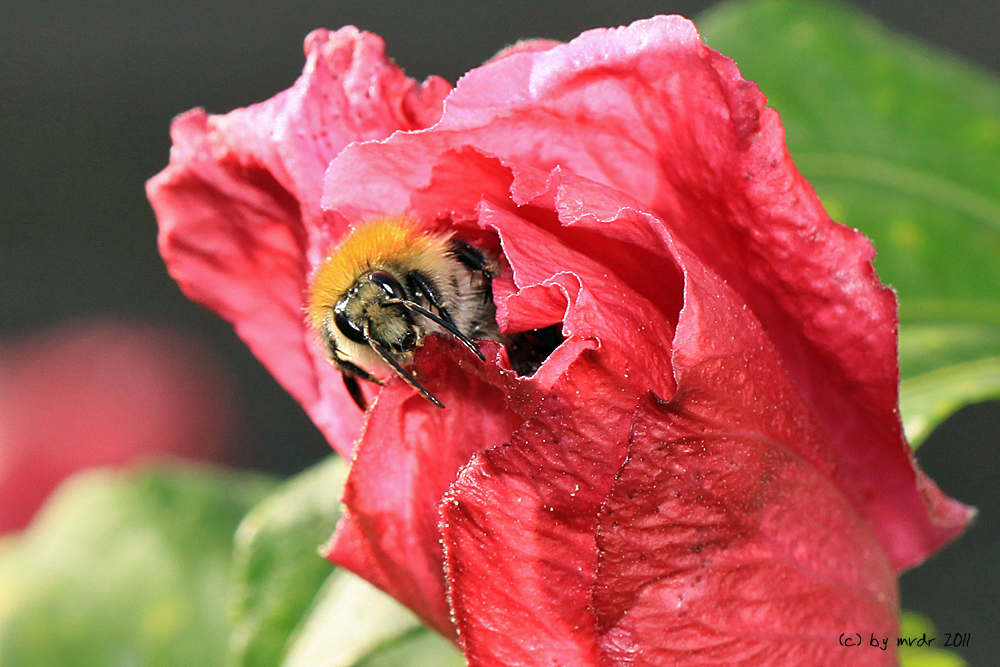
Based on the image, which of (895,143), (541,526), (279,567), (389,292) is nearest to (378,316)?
(389,292)

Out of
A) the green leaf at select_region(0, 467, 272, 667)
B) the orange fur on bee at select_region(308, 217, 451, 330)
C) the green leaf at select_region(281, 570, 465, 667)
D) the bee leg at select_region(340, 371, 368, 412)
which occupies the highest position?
the orange fur on bee at select_region(308, 217, 451, 330)

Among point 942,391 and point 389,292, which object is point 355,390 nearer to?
point 389,292

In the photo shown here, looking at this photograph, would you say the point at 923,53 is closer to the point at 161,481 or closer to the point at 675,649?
the point at 675,649

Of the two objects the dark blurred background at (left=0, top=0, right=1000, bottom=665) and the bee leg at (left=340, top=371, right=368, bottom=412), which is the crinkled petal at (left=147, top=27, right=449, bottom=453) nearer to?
the bee leg at (left=340, top=371, right=368, bottom=412)

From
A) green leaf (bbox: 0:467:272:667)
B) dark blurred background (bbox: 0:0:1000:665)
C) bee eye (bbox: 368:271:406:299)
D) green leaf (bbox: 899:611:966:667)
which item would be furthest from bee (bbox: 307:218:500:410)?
dark blurred background (bbox: 0:0:1000:665)

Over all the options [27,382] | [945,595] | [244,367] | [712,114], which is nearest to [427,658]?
[712,114]

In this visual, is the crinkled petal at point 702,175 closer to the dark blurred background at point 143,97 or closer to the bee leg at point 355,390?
the bee leg at point 355,390

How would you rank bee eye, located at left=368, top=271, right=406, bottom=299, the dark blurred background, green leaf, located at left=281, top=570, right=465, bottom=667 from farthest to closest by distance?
A: 1. the dark blurred background
2. green leaf, located at left=281, top=570, right=465, bottom=667
3. bee eye, located at left=368, top=271, right=406, bottom=299

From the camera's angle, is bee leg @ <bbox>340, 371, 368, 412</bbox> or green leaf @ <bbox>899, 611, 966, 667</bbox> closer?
bee leg @ <bbox>340, 371, 368, 412</bbox>
